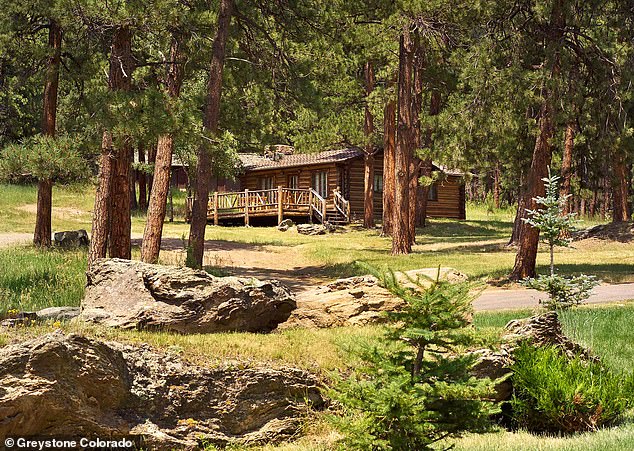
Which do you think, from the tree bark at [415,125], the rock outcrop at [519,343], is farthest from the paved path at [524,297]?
the tree bark at [415,125]

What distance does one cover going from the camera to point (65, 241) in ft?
73.3

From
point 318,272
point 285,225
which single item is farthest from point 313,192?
point 318,272

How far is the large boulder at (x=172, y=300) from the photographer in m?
9.96

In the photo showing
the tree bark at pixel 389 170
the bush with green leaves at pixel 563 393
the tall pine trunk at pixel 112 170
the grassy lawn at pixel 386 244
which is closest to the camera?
the bush with green leaves at pixel 563 393

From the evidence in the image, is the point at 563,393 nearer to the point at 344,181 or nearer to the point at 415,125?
the point at 415,125

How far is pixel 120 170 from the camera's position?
15.1 m

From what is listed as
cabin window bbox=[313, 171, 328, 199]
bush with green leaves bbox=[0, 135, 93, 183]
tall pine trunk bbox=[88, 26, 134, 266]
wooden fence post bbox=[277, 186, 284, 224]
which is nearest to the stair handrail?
wooden fence post bbox=[277, 186, 284, 224]

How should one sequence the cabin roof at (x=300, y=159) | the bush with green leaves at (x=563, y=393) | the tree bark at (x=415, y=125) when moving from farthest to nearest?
the cabin roof at (x=300, y=159), the tree bark at (x=415, y=125), the bush with green leaves at (x=563, y=393)

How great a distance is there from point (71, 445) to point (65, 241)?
52.0ft

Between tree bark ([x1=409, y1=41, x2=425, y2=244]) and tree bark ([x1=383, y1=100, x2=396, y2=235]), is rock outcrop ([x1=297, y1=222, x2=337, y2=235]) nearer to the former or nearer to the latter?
tree bark ([x1=383, y1=100, x2=396, y2=235])

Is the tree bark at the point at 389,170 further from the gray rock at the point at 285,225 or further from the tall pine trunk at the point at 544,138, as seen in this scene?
the tall pine trunk at the point at 544,138

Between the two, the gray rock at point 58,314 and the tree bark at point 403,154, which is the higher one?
the tree bark at point 403,154

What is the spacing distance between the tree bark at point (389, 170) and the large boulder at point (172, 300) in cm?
1994

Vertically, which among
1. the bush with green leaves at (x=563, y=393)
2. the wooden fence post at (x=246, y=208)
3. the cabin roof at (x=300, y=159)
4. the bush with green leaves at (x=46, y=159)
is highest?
the cabin roof at (x=300, y=159)
